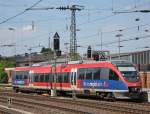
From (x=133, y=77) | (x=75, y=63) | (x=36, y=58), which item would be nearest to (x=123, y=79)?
(x=133, y=77)

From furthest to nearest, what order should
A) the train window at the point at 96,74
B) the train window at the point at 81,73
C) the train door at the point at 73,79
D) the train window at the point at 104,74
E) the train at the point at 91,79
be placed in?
the train door at the point at 73,79 < the train window at the point at 81,73 < the train window at the point at 96,74 < the train window at the point at 104,74 < the train at the point at 91,79

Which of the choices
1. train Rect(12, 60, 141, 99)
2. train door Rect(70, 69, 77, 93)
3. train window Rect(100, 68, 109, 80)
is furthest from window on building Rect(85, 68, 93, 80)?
train door Rect(70, 69, 77, 93)

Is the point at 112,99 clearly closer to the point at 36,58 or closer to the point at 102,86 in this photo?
the point at 102,86

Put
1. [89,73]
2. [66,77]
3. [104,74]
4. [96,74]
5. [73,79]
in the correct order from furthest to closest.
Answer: [66,77], [73,79], [89,73], [96,74], [104,74]

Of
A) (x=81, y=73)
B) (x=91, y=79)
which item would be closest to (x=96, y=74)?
(x=91, y=79)

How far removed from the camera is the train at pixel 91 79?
117 feet

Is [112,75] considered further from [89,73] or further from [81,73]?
[81,73]

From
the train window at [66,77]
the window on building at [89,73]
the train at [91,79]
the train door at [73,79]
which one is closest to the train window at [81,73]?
the train at [91,79]

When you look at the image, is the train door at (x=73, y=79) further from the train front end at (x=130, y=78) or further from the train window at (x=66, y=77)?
the train front end at (x=130, y=78)

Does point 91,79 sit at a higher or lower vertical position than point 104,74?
lower

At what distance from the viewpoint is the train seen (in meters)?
35.8

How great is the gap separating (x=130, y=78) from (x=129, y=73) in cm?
45

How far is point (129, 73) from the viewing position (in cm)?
3612

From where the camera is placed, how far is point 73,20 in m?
51.6
